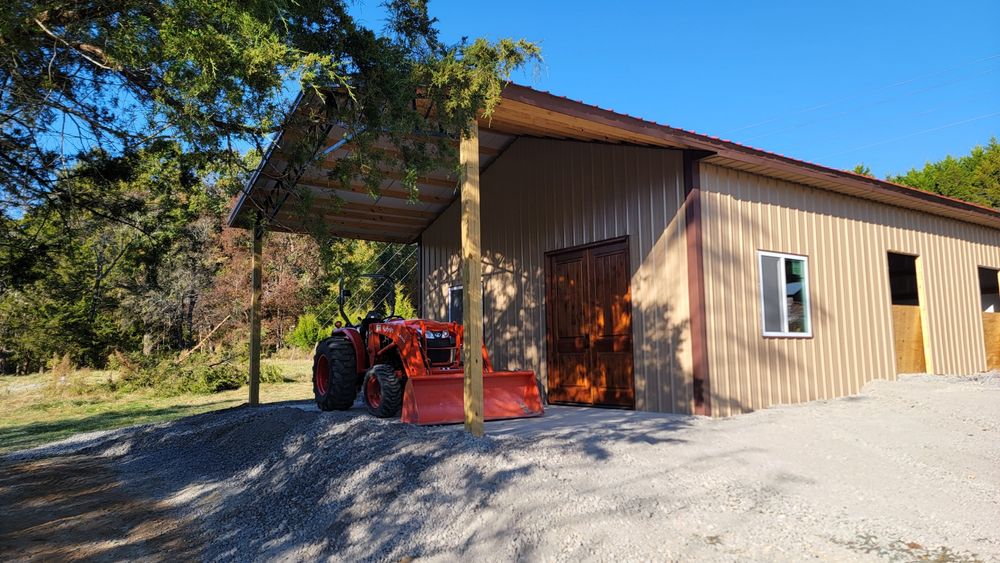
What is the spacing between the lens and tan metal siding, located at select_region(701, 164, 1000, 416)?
763 cm

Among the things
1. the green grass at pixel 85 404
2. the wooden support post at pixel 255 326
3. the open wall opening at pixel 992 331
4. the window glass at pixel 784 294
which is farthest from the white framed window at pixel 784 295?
the green grass at pixel 85 404

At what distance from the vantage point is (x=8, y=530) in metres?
4.54

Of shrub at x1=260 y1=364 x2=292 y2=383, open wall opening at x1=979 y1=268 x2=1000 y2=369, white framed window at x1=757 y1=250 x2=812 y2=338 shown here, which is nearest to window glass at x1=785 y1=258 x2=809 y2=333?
white framed window at x1=757 y1=250 x2=812 y2=338

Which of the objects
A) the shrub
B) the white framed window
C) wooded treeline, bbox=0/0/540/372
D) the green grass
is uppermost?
wooded treeline, bbox=0/0/540/372

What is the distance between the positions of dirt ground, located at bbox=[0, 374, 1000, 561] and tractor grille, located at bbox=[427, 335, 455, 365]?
1211 millimetres

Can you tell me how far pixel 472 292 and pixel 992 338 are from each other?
11047mm

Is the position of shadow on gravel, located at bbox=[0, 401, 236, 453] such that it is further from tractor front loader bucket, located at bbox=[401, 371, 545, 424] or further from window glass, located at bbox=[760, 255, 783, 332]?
window glass, located at bbox=[760, 255, 783, 332]

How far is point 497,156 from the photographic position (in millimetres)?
10852

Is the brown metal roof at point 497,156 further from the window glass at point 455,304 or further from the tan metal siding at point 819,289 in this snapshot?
the window glass at point 455,304

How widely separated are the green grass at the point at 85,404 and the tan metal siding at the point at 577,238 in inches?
195

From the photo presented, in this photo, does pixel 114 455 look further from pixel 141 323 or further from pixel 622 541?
pixel 141 323

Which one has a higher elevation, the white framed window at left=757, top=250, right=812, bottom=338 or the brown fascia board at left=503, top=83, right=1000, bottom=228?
the brown fascia board at left=503, top=83, right=1000, bottom=228

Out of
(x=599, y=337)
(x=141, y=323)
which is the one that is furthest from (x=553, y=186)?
(x=141, y=323)

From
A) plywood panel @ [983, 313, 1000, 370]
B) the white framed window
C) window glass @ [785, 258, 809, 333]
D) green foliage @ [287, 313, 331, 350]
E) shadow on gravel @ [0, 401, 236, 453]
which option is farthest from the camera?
green foliage @ [287, 313, 331, 350]
